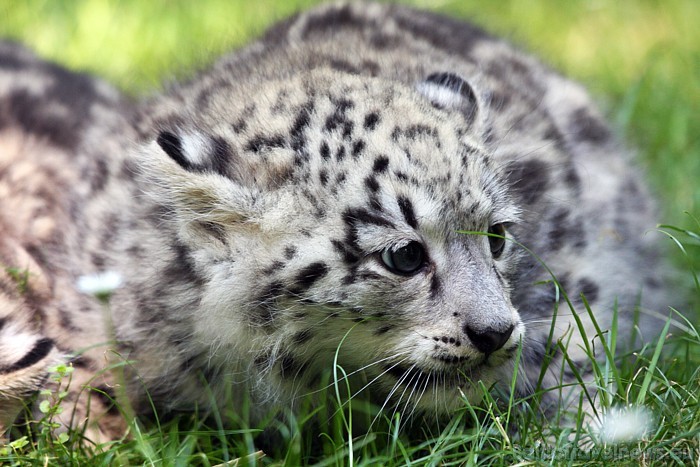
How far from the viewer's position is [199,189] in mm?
4434

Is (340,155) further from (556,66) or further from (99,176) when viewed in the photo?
(556,66)

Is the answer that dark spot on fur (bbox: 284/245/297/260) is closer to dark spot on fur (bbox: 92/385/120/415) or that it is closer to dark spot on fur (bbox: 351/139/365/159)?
dark spot on fur (bbox: 351/139/365/159)

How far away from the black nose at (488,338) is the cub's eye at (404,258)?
1.12 feet

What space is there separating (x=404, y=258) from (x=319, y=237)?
1.20 feet

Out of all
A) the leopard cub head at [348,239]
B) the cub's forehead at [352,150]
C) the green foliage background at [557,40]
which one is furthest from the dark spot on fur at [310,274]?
the green foliage background at [557,40]

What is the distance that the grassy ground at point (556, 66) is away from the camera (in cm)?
430

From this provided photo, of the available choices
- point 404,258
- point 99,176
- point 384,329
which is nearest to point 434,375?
point 384,329

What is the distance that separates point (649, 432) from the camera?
4160 millimetres

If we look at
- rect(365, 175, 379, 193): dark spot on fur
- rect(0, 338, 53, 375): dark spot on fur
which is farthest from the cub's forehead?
rect(0, 338, 53, 375): dark spot on fur

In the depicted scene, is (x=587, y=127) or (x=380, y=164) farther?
(x=587, y=127)

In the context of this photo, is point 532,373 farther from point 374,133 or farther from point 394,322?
point 374,133

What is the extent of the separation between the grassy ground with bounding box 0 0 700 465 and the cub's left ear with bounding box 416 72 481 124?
1.18 metres

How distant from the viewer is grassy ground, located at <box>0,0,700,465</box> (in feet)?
14.1

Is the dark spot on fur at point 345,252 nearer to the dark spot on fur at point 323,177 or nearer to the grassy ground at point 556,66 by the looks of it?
the dark spot on fur at point 323,177
